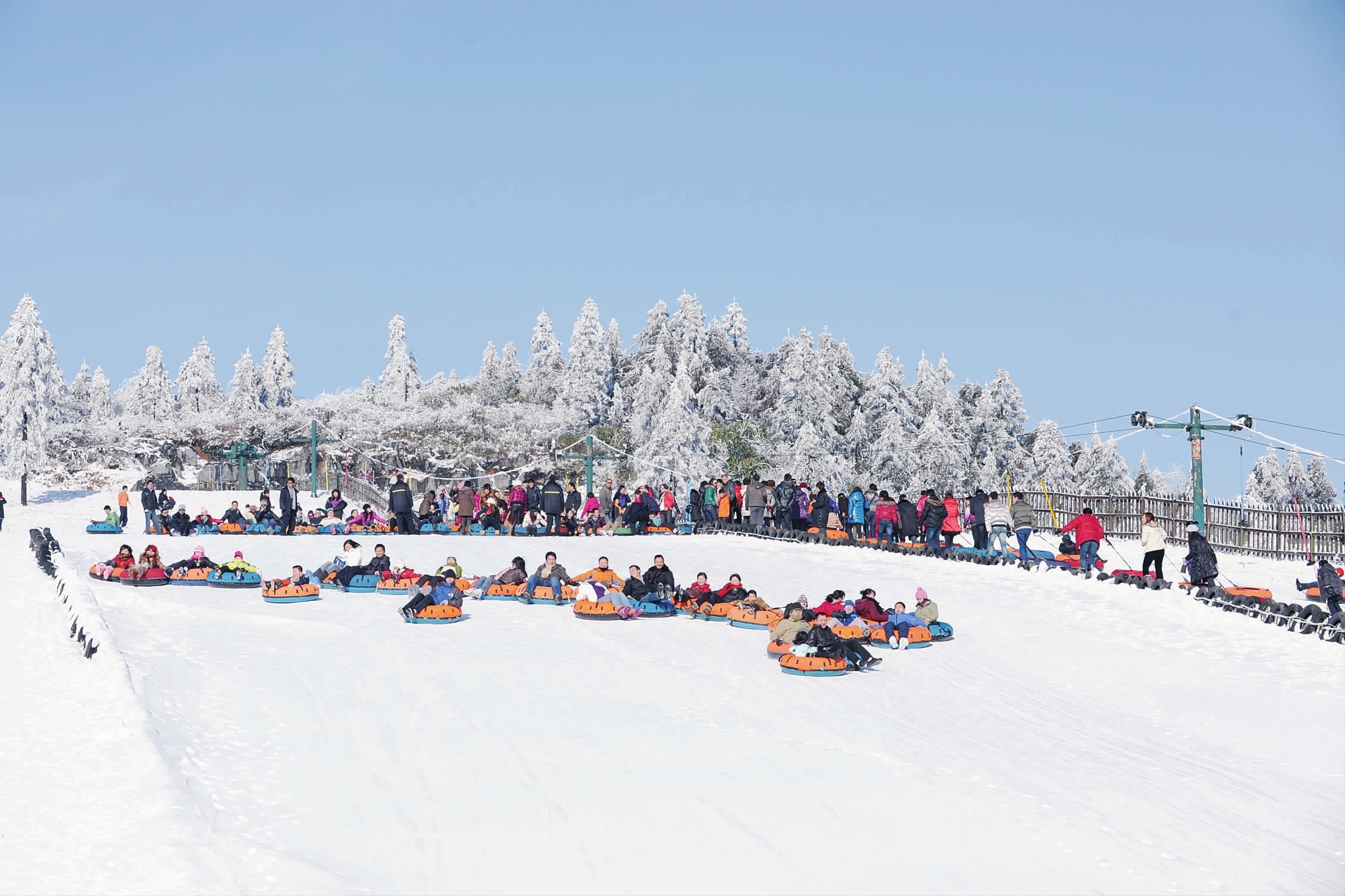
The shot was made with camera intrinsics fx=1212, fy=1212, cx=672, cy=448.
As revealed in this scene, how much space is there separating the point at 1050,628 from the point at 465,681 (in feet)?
36.0

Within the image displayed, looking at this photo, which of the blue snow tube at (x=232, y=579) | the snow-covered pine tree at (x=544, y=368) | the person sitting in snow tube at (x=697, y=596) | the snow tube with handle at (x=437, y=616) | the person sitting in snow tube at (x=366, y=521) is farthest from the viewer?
the snow-covered pine tree at (x=544, y=368)

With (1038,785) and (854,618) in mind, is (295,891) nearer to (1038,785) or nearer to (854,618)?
(1038,785)

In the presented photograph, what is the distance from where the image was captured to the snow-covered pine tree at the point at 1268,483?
96.6 metres

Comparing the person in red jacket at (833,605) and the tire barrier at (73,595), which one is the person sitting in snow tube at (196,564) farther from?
the person in red jacket at (833,605)

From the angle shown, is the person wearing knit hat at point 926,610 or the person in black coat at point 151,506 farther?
the person in black coat at point 151,506

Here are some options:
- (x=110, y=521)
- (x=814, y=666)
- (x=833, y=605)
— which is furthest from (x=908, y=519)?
(x=110, y=521)

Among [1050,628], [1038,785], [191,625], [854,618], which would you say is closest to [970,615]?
[1050,628]

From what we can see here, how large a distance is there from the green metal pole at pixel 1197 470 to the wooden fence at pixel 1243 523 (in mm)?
666

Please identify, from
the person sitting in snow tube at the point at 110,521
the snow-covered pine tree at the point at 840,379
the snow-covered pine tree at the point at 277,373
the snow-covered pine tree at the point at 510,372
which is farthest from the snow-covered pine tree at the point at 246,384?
the person sitting in snow tube at the point at 110,521

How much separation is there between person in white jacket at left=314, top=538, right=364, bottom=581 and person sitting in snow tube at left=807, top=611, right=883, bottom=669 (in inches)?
420

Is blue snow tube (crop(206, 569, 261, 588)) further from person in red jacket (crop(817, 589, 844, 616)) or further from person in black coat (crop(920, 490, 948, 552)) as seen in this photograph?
person in black coat (crop(920, 490, 948, 552))

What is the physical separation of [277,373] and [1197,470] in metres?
100

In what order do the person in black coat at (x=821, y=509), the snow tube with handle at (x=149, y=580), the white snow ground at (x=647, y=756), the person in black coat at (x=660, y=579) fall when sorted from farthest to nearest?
the person in black coat at (x=821, y=509)
the snow tube with handle at (x=149, y=580)
the person in black coat at (x=660, y=579)
the white snow ground at (x=647, y=756)

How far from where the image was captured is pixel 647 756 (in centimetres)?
1320
